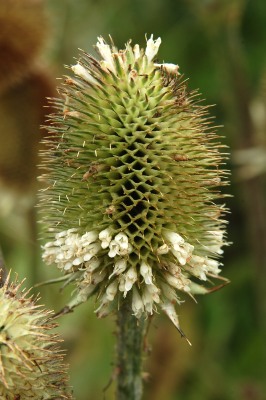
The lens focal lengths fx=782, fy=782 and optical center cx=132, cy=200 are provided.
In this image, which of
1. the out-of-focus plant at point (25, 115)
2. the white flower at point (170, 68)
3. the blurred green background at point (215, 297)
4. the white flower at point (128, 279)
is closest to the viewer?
the white flower at point (128, 279)

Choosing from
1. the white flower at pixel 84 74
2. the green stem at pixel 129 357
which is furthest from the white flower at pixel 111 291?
the white flower at pixel 84 74

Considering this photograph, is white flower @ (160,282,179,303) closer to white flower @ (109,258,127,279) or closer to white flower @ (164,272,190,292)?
white flower @ (164,272,190,292)

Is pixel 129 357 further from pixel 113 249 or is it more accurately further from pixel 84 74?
pixel 84 74

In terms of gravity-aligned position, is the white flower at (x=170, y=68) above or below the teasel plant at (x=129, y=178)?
above

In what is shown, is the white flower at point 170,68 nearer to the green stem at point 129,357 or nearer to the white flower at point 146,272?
the white flower at point 146,272

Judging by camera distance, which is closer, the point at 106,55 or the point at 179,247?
the point at 179,247

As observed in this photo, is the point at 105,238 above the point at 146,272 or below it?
above

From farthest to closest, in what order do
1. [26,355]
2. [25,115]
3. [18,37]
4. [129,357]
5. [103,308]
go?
[25,115], [18,37], [129,357], [103,308], [26,355]

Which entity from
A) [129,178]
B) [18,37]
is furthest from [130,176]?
[18,37]
